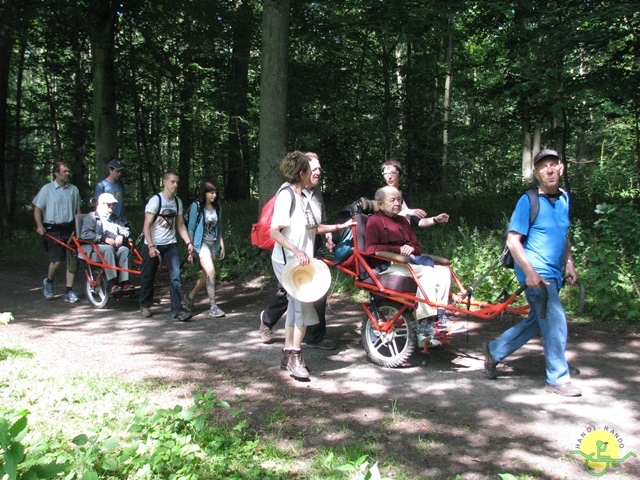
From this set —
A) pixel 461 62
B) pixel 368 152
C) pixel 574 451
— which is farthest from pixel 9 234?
pixel 574 451

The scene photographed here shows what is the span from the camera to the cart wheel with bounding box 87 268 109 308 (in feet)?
30.7

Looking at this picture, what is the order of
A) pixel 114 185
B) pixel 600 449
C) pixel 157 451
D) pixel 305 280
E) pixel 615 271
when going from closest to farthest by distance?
Answer: pixel 157 451, pixel 600 449, pixel 305 280, pixel 615 271, pixel 114 185

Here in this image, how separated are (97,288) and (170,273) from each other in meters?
1.99

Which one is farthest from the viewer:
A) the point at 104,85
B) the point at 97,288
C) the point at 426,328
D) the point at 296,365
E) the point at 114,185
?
the point at 104,85

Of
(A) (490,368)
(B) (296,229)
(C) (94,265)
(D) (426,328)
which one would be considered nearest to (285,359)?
(B) (296,229)

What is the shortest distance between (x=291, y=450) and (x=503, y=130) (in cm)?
1050

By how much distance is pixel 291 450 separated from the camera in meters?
4.02

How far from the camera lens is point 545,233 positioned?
16.5 feet

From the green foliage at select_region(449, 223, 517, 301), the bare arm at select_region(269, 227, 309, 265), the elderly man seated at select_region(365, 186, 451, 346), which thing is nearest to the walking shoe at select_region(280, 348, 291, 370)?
the bare arm at select_region(269, 227, 309, 265)

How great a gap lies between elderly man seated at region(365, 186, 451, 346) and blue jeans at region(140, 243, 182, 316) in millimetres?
3435

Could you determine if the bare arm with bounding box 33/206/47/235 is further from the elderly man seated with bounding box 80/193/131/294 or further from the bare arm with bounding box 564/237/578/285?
the bare arm with bounding box 564/237/578/285

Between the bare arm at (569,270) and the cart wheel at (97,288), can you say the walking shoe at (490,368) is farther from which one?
the cart wheel at (97,288)

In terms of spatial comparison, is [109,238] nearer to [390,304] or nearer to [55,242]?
[55,242]

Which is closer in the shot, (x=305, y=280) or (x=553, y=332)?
(x=553, y=332)
